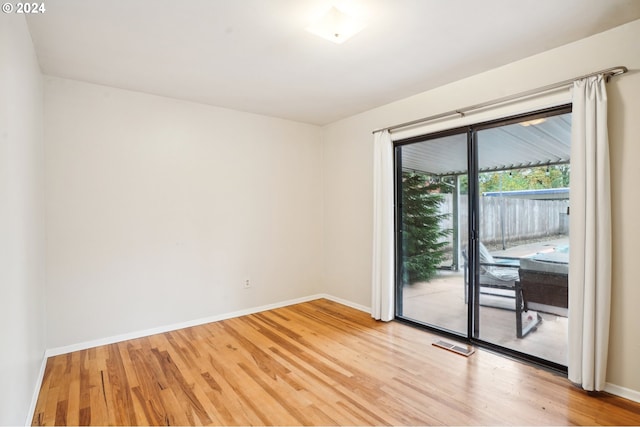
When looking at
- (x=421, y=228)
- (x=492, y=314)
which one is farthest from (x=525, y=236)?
(x=421, y=228)

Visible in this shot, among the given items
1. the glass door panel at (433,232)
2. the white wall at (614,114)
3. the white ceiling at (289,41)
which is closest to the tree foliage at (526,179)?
the glass door panel at (433,232)

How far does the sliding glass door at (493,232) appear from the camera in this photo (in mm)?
2721

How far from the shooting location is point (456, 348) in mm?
3051

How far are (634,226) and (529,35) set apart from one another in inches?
60.7

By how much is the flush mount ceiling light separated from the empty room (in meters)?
0.01

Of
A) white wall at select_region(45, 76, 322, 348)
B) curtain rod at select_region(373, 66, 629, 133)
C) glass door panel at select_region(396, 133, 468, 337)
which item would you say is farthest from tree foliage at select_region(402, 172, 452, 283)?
white wall at select_region(45, 76, 322, 348)

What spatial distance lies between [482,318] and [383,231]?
1.35 meters

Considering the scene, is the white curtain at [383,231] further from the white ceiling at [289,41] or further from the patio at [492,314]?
the white ceiling at [289,41]

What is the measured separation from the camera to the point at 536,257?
2.84 m

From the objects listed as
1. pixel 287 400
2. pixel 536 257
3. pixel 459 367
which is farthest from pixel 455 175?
pixel 287 400

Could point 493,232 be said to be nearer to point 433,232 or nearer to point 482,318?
point 433,232

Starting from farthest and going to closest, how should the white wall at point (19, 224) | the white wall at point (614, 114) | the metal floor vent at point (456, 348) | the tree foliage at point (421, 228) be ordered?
the tree foliage at point (421, 228), the metal floor vent at point (456, 348), the white wall at point (614, 114), the white wall at point (19, 224)

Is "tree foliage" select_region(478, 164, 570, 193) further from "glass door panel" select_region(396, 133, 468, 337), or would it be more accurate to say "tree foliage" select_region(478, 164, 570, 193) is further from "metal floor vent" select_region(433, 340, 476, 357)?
"metal floor vent" select_region(433, 340, 476, 357)

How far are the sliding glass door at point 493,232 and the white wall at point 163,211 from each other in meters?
1.70
